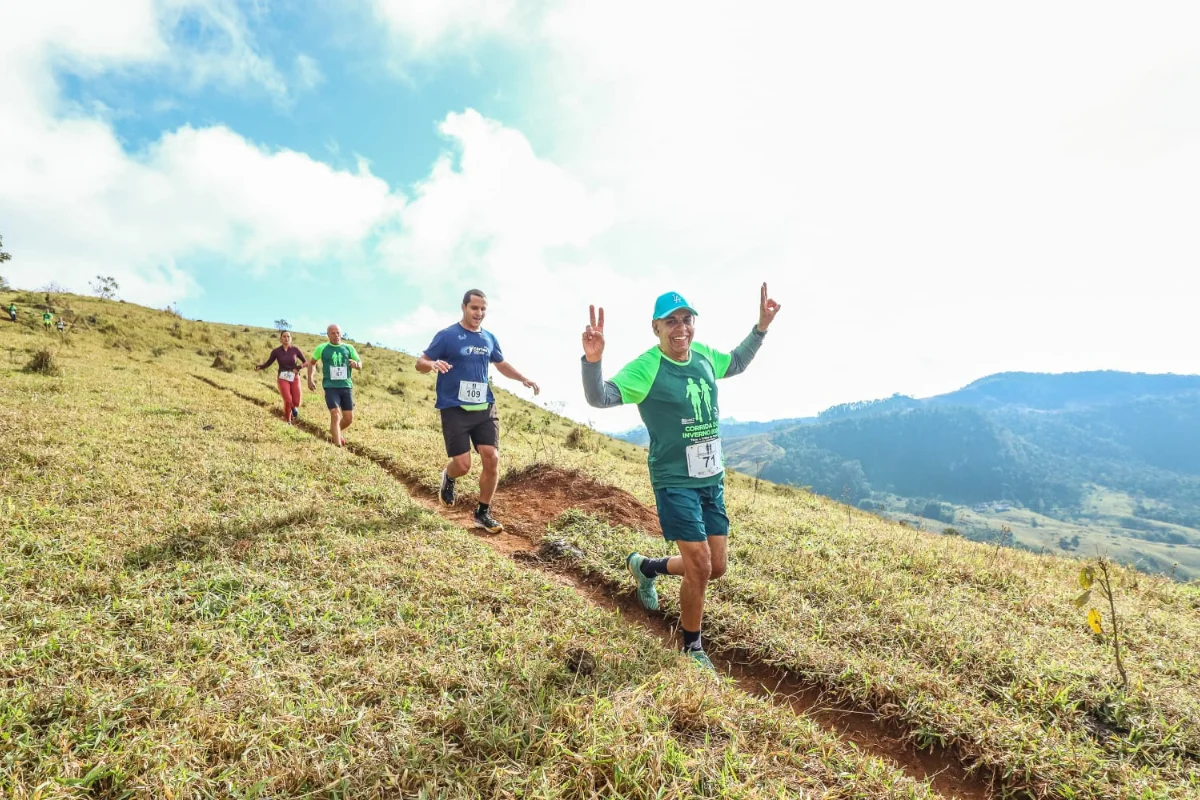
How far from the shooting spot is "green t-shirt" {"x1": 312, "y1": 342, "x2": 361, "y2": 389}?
10.5 metres

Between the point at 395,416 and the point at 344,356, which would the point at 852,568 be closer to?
the point at 344,356

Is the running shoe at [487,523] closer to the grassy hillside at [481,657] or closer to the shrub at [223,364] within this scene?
the grassy hillside at [481,657]

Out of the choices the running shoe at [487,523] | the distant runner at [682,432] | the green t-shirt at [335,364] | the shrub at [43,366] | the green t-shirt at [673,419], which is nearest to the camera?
the distant runner at [682,432]

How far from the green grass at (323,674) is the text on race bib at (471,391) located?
5.08 ft

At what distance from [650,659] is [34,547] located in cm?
551

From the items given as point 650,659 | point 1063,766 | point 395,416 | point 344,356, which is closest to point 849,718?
point 1063,766

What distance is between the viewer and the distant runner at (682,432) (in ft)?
13.3

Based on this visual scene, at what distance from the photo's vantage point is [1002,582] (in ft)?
20.0

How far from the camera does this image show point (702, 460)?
427cm

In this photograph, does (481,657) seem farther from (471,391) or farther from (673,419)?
(471,391)

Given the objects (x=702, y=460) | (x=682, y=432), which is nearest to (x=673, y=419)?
(x=682, y=432)

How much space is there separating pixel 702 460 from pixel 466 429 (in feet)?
12.4

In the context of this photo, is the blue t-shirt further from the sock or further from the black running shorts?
the sock

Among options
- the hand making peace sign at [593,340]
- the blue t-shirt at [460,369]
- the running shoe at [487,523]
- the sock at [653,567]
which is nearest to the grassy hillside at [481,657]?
the sock at [653,567]
